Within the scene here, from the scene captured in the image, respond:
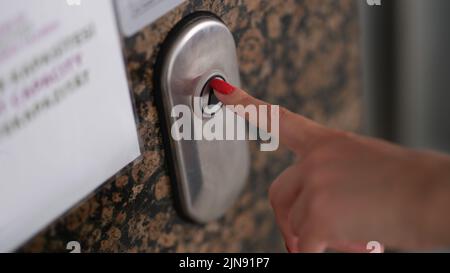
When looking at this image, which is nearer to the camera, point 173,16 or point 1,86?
point 1,86

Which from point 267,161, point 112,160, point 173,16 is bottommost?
point 267,161

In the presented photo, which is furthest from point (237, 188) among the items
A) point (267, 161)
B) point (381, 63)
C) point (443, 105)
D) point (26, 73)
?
point (443, 105)

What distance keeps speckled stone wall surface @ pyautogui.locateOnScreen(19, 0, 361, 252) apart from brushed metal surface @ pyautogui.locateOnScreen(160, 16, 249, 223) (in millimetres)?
14

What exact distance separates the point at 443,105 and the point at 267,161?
2.12 feet

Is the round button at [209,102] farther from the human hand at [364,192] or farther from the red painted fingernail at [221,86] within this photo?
the human hand at [364,192]

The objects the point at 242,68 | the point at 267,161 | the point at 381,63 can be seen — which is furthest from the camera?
the point at 381,63

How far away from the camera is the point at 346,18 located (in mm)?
825

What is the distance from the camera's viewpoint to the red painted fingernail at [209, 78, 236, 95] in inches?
20.8

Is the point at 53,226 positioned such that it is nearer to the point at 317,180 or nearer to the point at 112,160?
the point at 112,160

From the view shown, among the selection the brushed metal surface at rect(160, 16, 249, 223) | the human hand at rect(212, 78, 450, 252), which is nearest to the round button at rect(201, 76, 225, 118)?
the brushed metal surface at rect(160, 16, 249, 223)

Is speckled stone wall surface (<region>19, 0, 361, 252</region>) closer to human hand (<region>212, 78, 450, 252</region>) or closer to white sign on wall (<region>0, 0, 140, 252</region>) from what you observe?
white sign on wall (<region>0, 0, 140, 252</region>)

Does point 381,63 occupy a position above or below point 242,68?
below

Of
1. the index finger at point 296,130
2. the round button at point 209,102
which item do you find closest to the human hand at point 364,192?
the index finger at point 296,130

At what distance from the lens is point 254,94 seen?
0.66 meters
